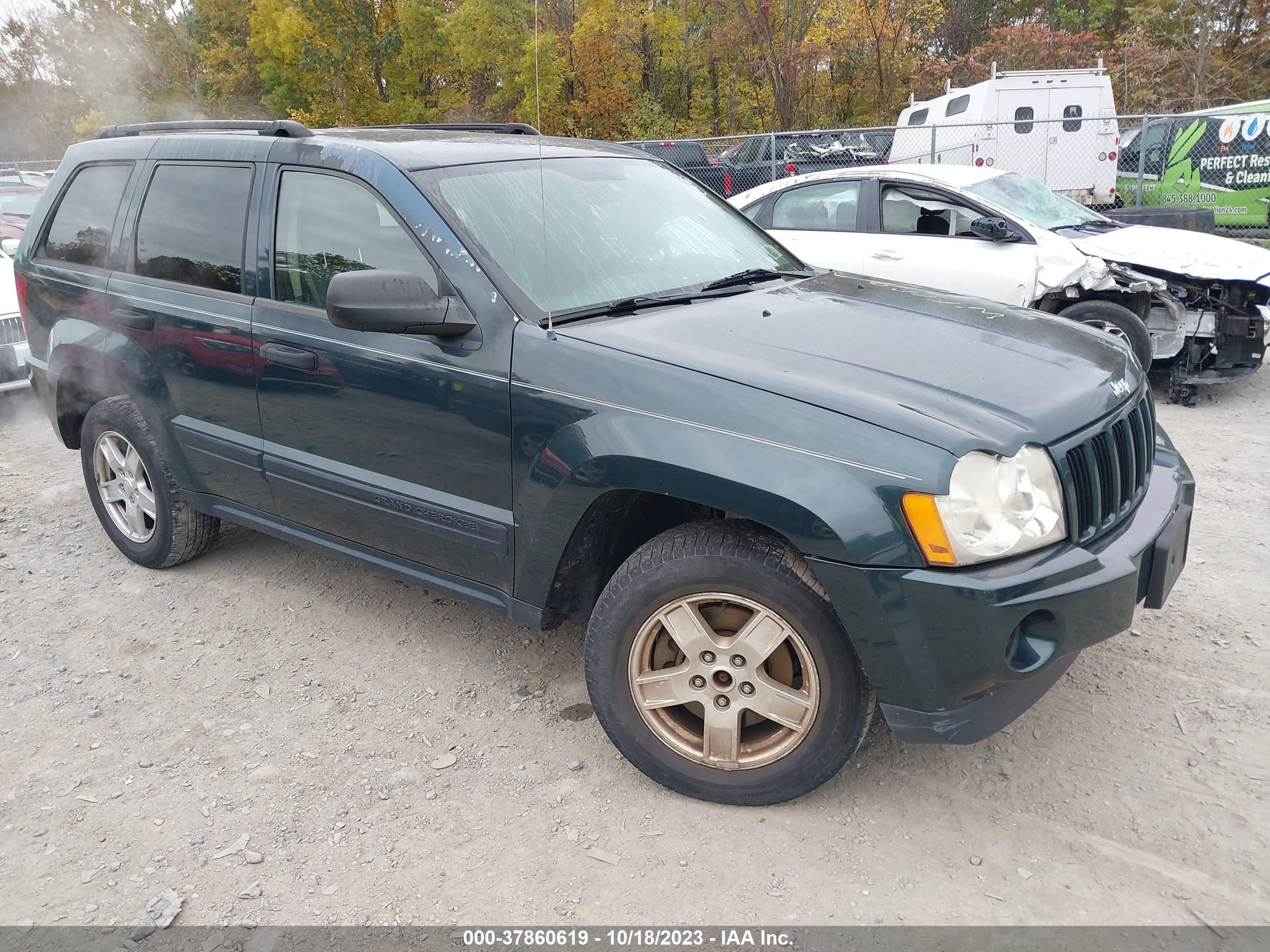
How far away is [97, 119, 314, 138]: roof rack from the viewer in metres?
3.64

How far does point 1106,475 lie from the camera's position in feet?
8.91

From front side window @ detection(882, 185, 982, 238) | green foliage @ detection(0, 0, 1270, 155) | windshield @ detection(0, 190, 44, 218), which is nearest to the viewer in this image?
front side window @ detection(882, 185, 982, 238)

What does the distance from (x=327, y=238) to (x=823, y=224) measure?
502 centimetres

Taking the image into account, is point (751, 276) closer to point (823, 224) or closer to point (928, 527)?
point (928, 527)

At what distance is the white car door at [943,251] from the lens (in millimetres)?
6809

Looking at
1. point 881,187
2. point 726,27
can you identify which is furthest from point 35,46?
point 881,187

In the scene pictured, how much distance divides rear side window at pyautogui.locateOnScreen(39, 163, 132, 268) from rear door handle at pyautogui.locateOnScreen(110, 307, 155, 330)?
12.1 inches

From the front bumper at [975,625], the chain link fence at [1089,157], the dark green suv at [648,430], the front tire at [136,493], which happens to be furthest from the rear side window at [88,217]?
the chain link fence at [1089,157]

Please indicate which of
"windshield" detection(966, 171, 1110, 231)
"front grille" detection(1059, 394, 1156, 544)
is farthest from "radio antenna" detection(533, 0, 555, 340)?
"windshield" detection(966, 171, 1110, 231)

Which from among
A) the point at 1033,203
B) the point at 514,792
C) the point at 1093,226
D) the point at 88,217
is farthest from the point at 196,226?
the point at 1093,226

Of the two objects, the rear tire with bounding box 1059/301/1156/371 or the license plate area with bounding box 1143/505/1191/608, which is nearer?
the license plate area with bounding box 1143/505/1191/608

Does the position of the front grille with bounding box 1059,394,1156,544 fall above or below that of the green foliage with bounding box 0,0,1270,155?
below

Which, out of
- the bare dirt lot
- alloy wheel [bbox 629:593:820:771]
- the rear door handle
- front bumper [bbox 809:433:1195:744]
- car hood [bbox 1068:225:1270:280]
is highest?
car hood [bbox 1068:225:1270:280]

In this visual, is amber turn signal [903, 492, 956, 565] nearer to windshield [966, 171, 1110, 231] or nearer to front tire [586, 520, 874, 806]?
front tire [586, 520, 874, 806]
